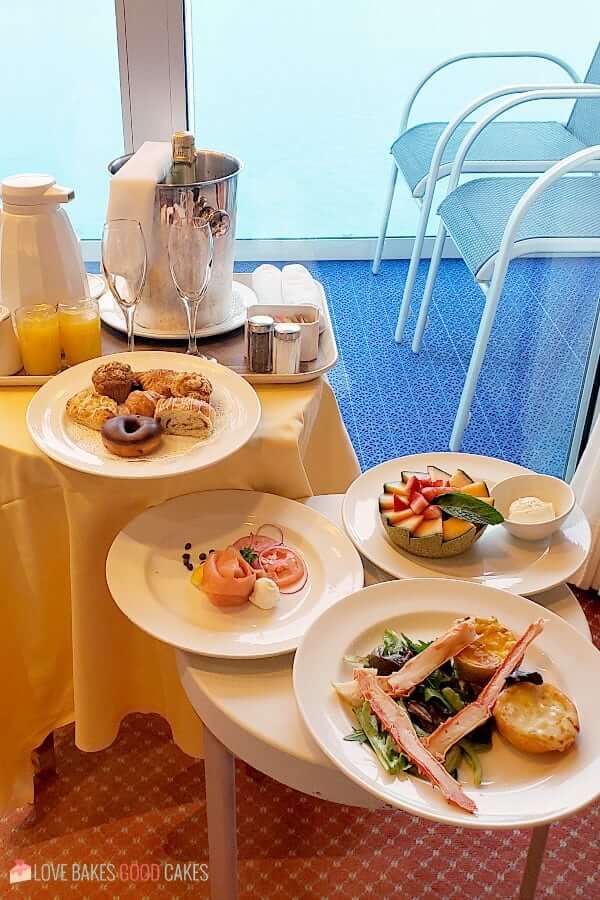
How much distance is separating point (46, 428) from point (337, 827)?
84cm

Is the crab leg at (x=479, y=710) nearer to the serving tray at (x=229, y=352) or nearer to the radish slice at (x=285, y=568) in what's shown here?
the radish slice at (x=285, y=568)

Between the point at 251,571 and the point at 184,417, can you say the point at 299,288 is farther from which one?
the point at 251,571

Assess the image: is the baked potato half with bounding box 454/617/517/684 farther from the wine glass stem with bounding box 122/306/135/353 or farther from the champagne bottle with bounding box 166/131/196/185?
the champagne bottle with bounding box 166/131/196/185

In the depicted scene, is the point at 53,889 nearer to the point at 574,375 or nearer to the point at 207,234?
the point at 207,234

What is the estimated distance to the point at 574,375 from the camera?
7.41 feet

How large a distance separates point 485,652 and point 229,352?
70cm

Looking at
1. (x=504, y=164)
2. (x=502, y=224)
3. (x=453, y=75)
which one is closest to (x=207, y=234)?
(x=502, y=224)

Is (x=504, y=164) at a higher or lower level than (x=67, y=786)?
higher

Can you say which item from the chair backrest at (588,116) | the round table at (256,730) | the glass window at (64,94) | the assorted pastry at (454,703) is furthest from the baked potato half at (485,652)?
the chair backrest at (588,116)

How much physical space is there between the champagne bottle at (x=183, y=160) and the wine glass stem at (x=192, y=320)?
0.22 meters

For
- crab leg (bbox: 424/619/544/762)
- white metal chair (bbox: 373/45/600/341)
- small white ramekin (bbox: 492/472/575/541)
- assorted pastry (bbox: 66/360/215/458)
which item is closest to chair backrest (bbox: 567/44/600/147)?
white metal chair (bbox: 373/45/600/341)

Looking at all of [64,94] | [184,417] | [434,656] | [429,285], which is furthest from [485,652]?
[64,94]

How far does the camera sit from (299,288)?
58.6 inches

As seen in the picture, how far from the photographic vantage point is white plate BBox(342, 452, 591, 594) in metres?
1.07
